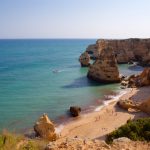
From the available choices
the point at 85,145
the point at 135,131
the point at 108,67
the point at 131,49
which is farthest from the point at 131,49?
the point at 85,145

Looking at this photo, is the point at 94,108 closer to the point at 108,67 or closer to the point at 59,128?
the point at 59,128

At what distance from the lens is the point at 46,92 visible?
44594 millimetres

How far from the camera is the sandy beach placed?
86.7 feet

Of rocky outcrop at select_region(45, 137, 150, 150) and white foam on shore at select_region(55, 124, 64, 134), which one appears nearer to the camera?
rocky outcrop at select_region(45, 137, 150, 150)

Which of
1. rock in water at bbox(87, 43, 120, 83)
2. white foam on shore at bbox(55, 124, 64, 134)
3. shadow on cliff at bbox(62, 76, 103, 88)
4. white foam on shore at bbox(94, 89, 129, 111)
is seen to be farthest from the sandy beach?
rock in water at bbox(87, 43, 120, 83)

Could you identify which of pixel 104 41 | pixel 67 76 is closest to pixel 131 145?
pixel 67 76

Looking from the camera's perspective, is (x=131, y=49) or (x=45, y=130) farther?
(x=131, y=49)

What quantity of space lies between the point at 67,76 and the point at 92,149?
5064 centimetres

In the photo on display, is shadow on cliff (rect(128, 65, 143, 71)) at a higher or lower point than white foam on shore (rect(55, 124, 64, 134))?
higher

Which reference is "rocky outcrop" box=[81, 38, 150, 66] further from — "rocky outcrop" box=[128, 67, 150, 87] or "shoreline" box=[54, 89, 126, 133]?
"shoreline" box=[54, 89, 126, 133]

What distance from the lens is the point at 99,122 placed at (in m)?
29.7

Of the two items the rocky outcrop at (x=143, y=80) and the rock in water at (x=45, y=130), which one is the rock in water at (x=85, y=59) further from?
the rock in water at (x=45, y=130)

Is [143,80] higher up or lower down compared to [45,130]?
higher up

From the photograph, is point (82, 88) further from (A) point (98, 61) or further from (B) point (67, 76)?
(B) point (67, 76)
